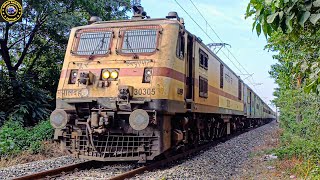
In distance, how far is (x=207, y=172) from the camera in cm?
751

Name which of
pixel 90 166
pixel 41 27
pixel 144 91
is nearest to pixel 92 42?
pixel 144 91

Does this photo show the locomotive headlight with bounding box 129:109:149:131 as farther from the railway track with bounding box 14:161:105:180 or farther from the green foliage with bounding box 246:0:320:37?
the green foliage with bounding box 246:0:320:37

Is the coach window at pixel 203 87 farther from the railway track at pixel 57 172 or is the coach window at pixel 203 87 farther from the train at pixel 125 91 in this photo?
the railway track at pixel 57 172

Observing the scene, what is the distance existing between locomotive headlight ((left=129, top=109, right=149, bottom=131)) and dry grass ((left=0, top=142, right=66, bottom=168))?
375 cm

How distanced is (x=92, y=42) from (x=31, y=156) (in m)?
3.89

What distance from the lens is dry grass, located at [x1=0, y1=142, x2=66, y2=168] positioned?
29.8ft

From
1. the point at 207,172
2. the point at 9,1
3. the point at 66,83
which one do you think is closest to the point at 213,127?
the point at 207,172

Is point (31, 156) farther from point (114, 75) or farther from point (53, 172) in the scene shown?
point (114, 75)

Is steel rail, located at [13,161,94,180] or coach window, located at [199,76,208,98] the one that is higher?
coach window, located at [199,76,208,98]

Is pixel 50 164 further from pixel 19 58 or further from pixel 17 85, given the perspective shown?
pixel 19 58

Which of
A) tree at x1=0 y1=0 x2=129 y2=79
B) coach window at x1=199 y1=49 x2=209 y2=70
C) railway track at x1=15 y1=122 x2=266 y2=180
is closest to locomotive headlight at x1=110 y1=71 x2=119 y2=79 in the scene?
railway track at x1=15 y1=122 x2=266 y2=180

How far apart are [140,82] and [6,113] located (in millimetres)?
7126

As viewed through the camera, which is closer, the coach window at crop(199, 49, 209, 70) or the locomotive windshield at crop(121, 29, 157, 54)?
the locomotive windshield at crop(121, 29, 157, 54)

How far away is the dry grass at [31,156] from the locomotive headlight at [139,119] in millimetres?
3753
